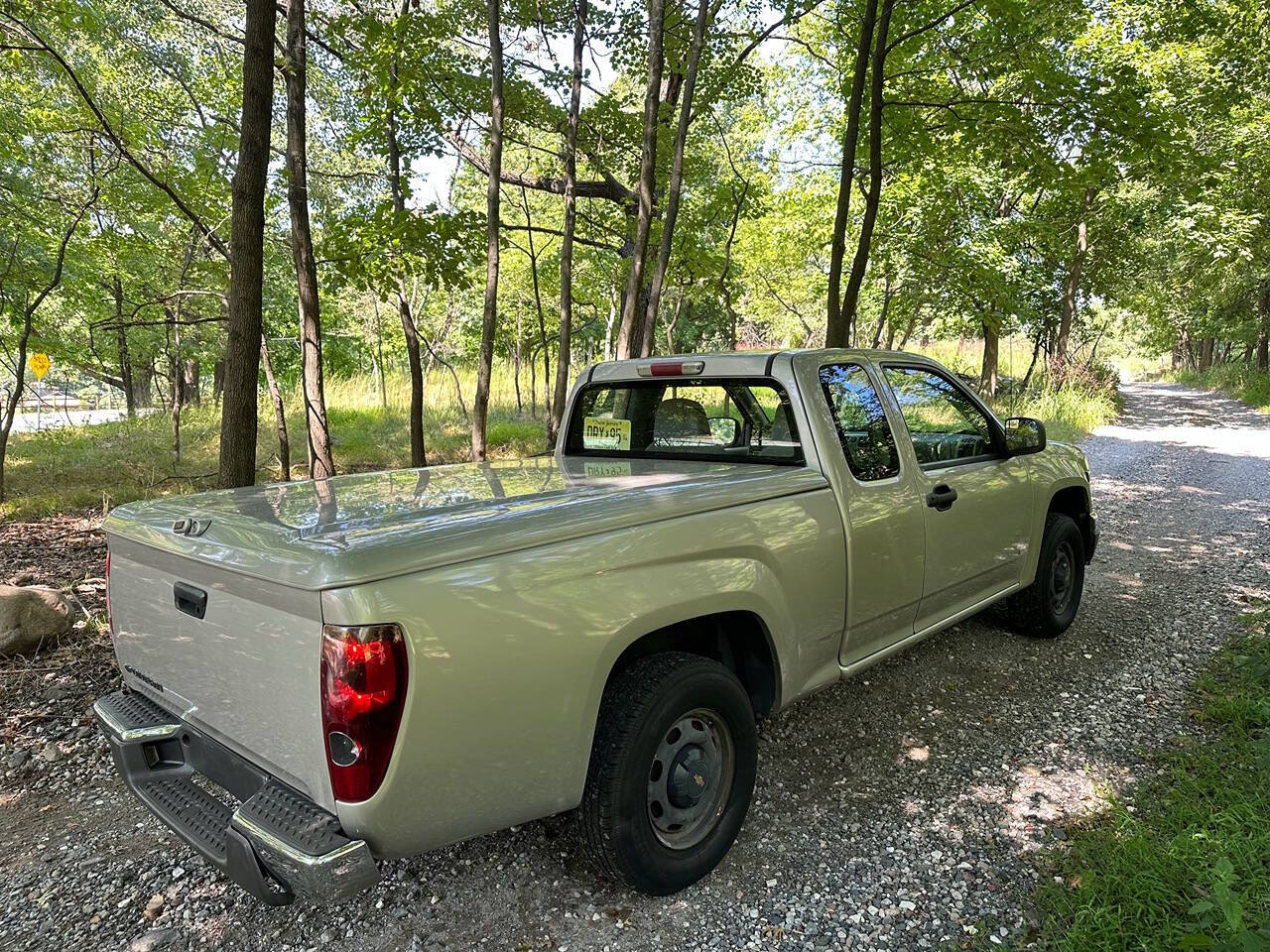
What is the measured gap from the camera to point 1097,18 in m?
13.3

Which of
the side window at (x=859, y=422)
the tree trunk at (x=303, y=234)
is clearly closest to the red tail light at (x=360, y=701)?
the side window at (x=859, y=422)

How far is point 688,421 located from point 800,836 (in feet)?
6.43

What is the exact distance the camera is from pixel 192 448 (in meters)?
12.0

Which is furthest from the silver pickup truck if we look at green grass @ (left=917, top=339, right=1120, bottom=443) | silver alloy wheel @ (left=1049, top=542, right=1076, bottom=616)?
green grass @ (left=917, top=339, right=1120, bottom=443)

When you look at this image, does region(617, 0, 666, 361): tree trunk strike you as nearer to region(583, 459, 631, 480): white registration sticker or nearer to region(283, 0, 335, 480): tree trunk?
region(283, 0, 335, 480): tree trunk

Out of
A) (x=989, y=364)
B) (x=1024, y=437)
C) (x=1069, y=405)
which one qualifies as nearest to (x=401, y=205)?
(x=1024, y=437)

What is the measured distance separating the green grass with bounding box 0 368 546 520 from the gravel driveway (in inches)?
198

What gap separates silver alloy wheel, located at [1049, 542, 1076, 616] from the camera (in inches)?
182

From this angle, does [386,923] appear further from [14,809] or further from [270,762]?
[14,809]

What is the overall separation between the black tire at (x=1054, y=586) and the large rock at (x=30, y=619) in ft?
19.3

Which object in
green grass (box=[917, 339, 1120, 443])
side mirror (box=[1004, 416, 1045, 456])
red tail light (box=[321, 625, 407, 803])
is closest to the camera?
red tail light (box=[321, 625, 407, 803])

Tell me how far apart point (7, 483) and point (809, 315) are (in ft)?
86.9

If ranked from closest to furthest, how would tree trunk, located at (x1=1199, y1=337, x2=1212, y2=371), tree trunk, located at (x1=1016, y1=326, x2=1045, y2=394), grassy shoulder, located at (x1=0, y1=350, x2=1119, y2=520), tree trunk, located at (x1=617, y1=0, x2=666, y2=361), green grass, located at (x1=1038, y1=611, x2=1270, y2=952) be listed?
green grass, located at (x1=1038, y1=611, x2=1270, y2=952), tree trunk, located at (x1=617, y1=0, x2=666, y2=361), grassy shoulder, located at (x1=0, y1=350, x2=1119, y2=520), tree trunk, located at (x1=1016, y1=326, x2=1045, y2=394), tree trunk, located at (x1=1199, y1=337, x2=1212, y2=371)

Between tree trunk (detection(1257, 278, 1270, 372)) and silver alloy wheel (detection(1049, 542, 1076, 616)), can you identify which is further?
tree trunk (detection(1257, 278, 1270, 372))
